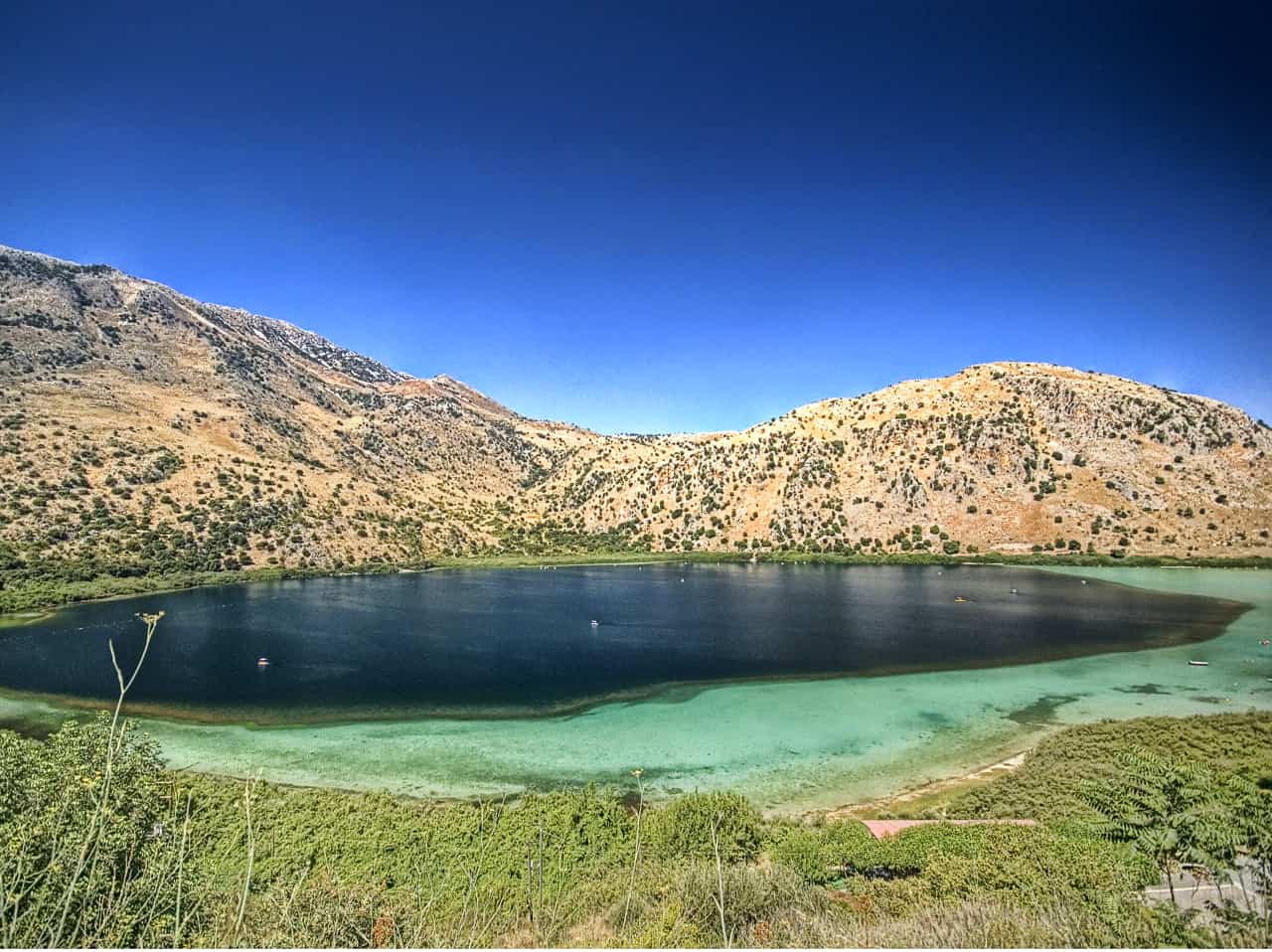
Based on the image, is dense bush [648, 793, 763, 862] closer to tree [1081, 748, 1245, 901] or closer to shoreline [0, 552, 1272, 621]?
tree [1081, 748, 1245, 901]

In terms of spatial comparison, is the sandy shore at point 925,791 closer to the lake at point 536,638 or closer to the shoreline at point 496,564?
the lake at point 536,638

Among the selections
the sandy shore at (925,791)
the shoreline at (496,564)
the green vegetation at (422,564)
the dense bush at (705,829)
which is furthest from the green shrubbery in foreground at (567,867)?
the green vegetation at (422,564)

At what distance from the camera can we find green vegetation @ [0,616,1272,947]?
8500 millimetres

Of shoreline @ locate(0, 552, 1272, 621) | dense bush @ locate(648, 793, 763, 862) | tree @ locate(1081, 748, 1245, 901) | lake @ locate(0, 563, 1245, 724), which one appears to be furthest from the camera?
shoreline @ locate(0, 552, 1272, 621)

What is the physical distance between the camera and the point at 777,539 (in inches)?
4806

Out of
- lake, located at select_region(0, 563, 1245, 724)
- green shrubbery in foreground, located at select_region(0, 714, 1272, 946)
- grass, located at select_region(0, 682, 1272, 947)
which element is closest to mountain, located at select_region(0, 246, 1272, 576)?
lake, located at select_region(0, 563, 1245, 724)

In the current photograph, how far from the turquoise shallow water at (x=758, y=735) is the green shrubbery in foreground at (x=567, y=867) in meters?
4.33

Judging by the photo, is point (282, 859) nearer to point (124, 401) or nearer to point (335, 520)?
point (335, 520)

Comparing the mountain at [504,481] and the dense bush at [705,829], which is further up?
the mountain at [504,481]

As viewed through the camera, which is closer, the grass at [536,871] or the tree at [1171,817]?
the grass at [536,871]

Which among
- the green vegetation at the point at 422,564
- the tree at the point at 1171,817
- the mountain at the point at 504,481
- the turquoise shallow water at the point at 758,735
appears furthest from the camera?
the mountain at the point at 504,481

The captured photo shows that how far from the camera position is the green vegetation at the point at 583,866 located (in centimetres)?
850

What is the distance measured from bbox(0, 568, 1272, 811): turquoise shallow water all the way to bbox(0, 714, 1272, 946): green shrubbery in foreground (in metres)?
4.33

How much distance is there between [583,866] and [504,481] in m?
155
